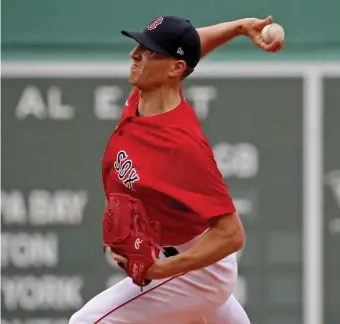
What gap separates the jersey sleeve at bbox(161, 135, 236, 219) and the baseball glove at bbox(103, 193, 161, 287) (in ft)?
0.43

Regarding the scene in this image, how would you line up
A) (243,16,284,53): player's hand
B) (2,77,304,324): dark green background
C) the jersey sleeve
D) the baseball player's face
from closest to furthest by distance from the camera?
the jersey sleeve → the baseball player's face → (243,16,284,53): player's hand → (2,77,304,324): dark green background

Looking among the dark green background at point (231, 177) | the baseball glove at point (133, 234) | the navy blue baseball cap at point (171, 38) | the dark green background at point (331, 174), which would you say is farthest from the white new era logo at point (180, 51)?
the dark green background at point (331, 174)

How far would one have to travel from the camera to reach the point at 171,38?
359 cm

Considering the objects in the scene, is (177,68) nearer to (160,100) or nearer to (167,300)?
(160,100)

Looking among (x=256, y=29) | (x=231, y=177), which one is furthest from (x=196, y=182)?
(x=231, y=177)

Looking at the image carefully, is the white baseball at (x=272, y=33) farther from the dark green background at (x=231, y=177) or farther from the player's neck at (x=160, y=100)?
the dark green background at (x=231, y=177)

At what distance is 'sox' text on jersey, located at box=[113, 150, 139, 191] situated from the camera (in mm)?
3568

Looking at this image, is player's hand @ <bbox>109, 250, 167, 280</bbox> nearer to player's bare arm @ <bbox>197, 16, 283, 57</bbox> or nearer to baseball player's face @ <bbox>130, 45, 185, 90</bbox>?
baseball player's face @ <bbox>130, 45, 185, 90</bbox>

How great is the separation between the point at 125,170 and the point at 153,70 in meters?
0.29

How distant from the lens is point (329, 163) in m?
5.49

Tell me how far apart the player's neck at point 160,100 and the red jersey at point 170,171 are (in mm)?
25

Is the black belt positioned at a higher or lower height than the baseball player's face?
lower

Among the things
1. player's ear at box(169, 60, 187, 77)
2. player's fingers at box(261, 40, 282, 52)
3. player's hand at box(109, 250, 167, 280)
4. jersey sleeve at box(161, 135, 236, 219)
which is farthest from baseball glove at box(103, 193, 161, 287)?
player's fingers at box(261, 40, 282, 52)

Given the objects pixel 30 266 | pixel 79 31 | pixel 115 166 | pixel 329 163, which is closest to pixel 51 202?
pixel 30 266
